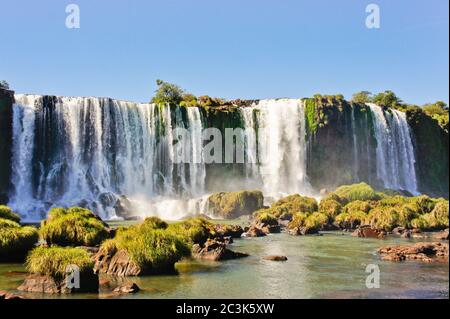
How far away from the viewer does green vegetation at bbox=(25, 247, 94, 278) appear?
18.3m

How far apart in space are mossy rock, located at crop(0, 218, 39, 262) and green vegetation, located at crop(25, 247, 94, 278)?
21.2 ft

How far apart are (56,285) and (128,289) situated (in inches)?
96.7

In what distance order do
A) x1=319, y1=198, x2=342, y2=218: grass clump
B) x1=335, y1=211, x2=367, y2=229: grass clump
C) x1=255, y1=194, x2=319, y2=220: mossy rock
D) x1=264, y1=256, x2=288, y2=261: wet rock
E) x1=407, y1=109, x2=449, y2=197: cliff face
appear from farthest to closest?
x1=407, y1=109, x2=449, y2=197: cliff face, x1=255, y1=194, x2=319, y2=220: mossy rock, x1=319, y1=198, x2=342, y2=218: grass clump, x1=335, y1=211, x2=367, y2=229: grass clump, x1=264, y1=256, x2=288, y2=261: wet rock

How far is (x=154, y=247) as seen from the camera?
21.7 meters

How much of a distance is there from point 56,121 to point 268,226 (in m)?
34.9

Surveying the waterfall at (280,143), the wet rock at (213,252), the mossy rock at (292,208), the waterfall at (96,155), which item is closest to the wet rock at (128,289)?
the wet rock at (213,252)

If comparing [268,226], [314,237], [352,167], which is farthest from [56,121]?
[352,167]

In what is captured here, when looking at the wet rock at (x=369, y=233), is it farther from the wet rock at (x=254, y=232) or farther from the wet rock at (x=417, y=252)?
the wet rock at (x=417, y=252)

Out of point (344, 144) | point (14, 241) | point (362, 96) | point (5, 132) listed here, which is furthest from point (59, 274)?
point (362, 96)

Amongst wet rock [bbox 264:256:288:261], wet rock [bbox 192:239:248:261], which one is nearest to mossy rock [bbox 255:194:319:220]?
wet rock [bbox 192:239:248:261]

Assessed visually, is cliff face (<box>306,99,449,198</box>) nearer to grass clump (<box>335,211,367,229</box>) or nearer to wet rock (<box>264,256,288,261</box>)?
grass clump (<box>335,211,367,229</box>)

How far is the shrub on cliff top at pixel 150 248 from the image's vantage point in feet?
70.3

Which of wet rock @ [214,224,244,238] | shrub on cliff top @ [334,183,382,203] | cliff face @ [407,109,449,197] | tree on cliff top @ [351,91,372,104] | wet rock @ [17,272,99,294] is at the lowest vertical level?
wet rock @ [214,224,244,238]

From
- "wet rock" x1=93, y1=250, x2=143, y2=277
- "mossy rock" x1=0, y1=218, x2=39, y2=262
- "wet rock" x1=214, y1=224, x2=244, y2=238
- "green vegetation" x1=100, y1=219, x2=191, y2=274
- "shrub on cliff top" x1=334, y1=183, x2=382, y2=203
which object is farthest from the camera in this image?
"shrub on cliff top" x1=334, y1=183, x2=382, y2=203
